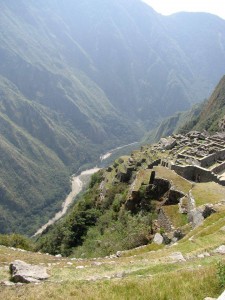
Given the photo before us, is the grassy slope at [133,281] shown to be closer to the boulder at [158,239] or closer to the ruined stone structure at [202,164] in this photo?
the boulder at [158,239]

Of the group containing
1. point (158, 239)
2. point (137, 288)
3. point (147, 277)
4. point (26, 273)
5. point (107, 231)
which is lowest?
point (107, 231)

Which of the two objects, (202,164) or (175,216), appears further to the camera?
(202,164)

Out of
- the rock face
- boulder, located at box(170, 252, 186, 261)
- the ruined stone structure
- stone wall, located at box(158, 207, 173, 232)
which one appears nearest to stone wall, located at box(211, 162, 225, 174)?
the ruined stone structure

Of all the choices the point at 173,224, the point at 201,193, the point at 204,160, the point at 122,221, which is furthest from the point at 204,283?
the point at 204,160

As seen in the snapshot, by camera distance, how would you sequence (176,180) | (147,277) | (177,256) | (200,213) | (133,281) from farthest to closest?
(176,180) < (200,213) < (177,256) < (147,277) < (133,281)

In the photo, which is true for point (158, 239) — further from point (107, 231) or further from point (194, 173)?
point (194, 173)

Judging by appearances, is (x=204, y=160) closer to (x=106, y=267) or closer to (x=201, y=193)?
(x=201, y=193)

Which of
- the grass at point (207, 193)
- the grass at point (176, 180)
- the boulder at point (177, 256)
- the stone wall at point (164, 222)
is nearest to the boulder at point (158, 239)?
the stone wall at point (164, 222)

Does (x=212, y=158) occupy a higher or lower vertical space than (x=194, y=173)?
lower

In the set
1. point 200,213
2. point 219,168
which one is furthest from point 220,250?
point 219,168
